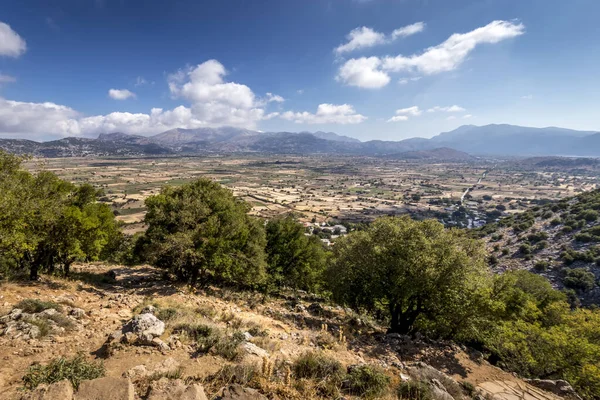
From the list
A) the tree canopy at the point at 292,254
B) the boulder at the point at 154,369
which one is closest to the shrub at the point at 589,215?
the tree canopy at the point at 292,254

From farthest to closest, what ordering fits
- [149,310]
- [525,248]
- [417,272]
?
[525,248]
[417,272]
[149,310]

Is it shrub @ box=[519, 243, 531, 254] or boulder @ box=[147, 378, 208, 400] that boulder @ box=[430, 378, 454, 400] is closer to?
boulder @ box=[147, 378, 208, 400]

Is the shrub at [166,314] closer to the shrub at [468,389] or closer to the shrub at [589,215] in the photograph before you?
the shrub at [468,389]

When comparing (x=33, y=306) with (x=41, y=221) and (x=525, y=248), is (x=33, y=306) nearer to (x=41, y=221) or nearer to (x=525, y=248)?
(x=41, y=221)

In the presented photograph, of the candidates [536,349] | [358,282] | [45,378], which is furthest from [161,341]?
[536,349]

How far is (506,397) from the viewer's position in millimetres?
13656

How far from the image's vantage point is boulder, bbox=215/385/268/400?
866 cm

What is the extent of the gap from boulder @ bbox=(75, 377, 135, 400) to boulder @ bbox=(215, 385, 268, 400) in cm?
257

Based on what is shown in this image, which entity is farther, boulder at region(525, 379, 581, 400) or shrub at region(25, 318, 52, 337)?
boulder at region(525, 379, 581, 400)

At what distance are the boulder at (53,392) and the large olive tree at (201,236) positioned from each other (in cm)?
1248

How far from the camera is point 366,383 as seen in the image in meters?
10.9

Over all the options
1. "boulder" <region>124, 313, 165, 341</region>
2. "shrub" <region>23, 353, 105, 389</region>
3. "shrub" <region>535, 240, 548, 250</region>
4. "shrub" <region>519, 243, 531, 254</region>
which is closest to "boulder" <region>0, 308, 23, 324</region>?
"shrub" <region>23, 353, 105, 389</region>

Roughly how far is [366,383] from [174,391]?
705 centimetres

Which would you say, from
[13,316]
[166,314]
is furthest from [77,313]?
[166,314]
